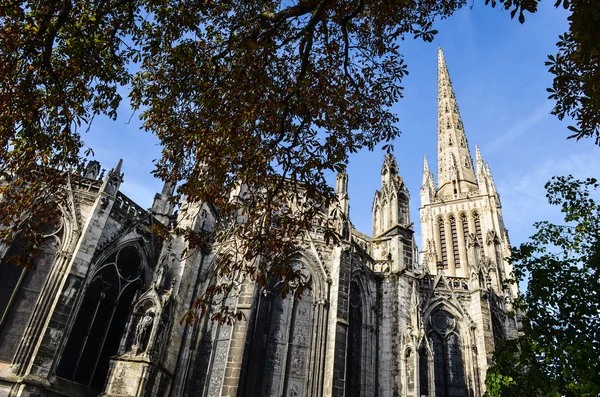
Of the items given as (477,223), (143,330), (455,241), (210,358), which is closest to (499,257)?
(455,241)

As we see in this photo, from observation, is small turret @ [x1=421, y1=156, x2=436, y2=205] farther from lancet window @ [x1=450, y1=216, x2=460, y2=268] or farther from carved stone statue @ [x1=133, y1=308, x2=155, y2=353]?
carved stone statue @ [x1=133, y1=308, x2=155, y2=353]

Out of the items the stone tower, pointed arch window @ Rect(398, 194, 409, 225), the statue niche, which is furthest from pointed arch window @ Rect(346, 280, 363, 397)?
the statue niche

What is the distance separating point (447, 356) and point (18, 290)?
55.6 feet

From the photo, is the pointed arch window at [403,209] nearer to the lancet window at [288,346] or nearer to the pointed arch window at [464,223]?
the lancet window at [288,346]

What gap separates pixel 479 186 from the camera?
45875mm

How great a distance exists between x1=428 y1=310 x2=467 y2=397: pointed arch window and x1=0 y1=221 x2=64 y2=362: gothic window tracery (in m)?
15.7

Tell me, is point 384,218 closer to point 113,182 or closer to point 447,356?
point 447,356

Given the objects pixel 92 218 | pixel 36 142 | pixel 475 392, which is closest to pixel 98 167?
pixel 92 218

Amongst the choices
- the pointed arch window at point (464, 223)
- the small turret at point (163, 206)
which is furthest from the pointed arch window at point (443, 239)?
the small turret at point (163, 206)

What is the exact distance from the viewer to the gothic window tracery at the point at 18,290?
13172 millimetres

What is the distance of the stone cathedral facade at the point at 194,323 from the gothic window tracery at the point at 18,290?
3 cm

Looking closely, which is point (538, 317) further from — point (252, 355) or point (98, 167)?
point (98, 167)

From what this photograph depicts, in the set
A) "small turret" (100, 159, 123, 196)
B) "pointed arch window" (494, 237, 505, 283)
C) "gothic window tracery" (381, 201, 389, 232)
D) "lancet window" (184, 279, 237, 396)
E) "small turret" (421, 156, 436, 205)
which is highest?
"small turret" (421, 156, 436, 205)

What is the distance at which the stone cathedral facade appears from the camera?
1328cm
